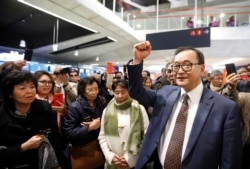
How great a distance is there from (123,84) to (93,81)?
14.8 inches

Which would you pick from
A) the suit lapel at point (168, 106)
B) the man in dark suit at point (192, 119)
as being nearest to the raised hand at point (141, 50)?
the man in dark suit at point (192, 119)

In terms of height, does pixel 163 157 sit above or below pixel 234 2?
below

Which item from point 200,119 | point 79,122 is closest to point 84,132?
point 79,122

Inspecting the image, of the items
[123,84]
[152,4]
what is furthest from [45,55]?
[123,84]

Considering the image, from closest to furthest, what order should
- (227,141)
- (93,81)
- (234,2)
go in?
(227,141) → (93,81) → (234,2)

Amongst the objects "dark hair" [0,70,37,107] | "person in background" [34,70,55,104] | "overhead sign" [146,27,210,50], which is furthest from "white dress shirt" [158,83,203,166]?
"overhead sign" [146,27,210,50]

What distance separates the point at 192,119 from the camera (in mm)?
1536

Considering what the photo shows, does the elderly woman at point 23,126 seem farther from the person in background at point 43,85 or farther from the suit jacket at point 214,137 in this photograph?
the suit jacket at point 214,137

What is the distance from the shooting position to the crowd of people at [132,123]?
1438 millimetres

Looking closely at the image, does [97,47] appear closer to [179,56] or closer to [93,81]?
[93,81]

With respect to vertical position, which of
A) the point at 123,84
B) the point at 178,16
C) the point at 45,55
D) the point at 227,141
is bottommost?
the point at 227,141

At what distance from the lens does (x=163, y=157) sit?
1583mm

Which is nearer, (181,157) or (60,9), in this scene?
(181,157)

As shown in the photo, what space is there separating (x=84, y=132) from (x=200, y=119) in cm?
128
